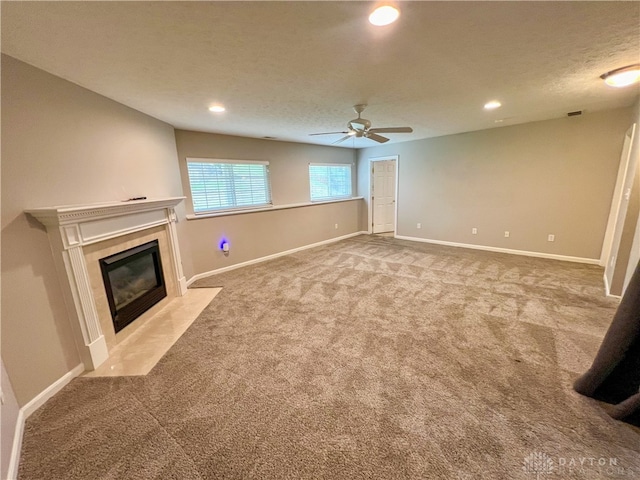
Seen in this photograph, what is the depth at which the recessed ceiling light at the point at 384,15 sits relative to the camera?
4.23 ft

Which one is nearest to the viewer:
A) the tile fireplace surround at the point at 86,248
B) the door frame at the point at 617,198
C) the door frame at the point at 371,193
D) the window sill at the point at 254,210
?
the tile fireplace surround at the point at 86,248

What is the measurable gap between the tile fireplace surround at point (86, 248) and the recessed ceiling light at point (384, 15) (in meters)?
2.37

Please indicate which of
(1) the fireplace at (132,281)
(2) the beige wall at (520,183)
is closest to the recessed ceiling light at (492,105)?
(2) the beige wall at (520,183)

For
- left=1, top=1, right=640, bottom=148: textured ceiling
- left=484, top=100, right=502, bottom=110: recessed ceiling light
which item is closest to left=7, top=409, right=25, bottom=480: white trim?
left=1, top=1, right=640, bottom=148: textured ceiling

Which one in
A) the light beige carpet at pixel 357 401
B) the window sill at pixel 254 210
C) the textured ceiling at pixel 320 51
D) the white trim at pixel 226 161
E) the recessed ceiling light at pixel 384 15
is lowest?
the light beige carpet at pixel 357 401

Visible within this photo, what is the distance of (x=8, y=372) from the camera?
1567 mm

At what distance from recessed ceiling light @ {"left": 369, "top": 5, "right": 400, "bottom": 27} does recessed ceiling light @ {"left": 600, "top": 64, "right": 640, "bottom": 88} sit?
92.4 inches

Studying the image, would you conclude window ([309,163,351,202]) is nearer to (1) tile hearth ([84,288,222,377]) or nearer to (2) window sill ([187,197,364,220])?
(2) window sill ([187,197,364,220])

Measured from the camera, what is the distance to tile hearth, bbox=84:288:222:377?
209 centimetres

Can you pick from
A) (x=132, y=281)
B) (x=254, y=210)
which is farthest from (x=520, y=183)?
(x=132, y=281)

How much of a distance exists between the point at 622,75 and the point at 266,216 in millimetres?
4655

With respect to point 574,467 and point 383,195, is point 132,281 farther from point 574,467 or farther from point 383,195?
point 383,195

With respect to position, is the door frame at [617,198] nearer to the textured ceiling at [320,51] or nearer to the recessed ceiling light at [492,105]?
the textured ceiling at [320,51]

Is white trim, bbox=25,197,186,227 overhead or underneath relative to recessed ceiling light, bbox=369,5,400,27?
underneath
